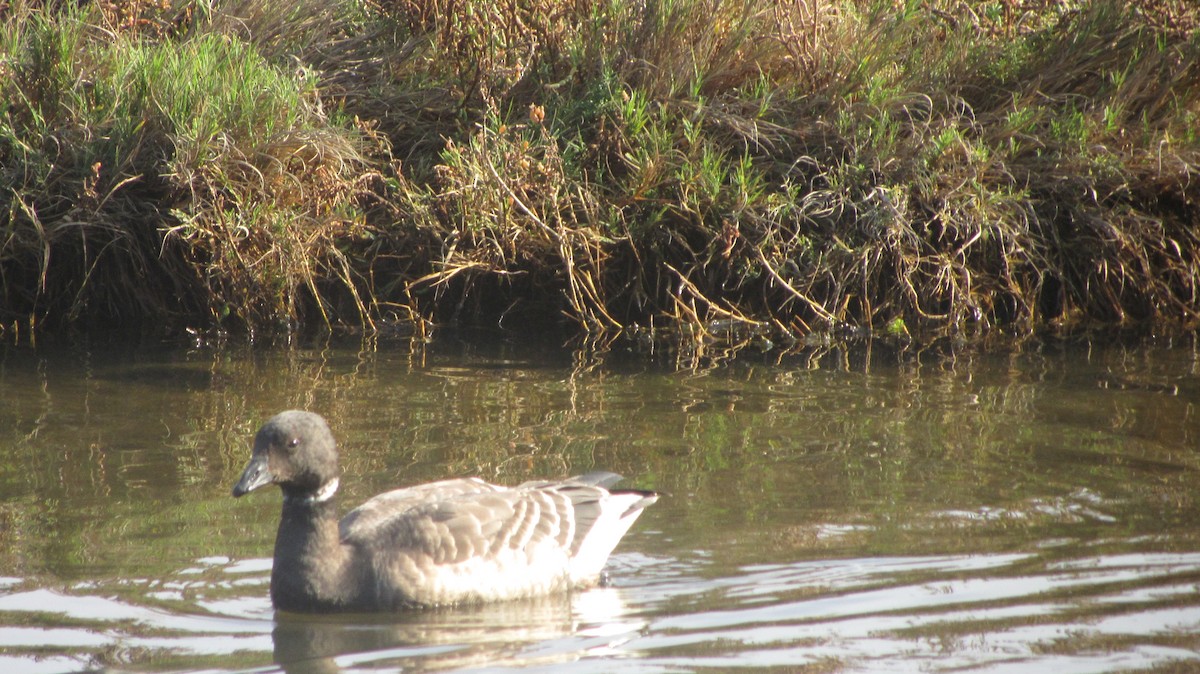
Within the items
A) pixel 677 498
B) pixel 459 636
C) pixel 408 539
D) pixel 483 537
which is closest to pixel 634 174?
pixel 677 498

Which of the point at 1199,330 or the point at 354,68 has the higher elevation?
the point at 354,68

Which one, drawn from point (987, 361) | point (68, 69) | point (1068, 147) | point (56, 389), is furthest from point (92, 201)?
point (1068, 147)

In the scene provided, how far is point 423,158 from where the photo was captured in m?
9.70

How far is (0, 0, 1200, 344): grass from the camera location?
29.4 ft

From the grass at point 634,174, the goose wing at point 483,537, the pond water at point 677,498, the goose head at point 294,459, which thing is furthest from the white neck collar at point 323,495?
the grass at point 634,174

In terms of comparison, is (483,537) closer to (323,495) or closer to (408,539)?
(408,539)

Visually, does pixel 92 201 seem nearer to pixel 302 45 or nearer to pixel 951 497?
pixel 302 45

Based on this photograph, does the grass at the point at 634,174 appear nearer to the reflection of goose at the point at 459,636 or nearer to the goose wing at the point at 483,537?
the goose wing at the point at 483,537

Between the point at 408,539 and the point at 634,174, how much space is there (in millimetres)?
4889

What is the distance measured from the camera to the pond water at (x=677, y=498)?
423 centimetres

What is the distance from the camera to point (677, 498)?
581 centimetres

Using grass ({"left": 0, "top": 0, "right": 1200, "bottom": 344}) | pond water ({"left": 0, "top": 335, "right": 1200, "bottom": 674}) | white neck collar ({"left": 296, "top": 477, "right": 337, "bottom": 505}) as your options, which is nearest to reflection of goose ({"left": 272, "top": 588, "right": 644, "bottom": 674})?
pond water ({"left": 0, "top": 335, "right": 1200, "bottom": 674})

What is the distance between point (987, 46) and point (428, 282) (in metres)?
4.42

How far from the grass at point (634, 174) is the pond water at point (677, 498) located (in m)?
0.59
